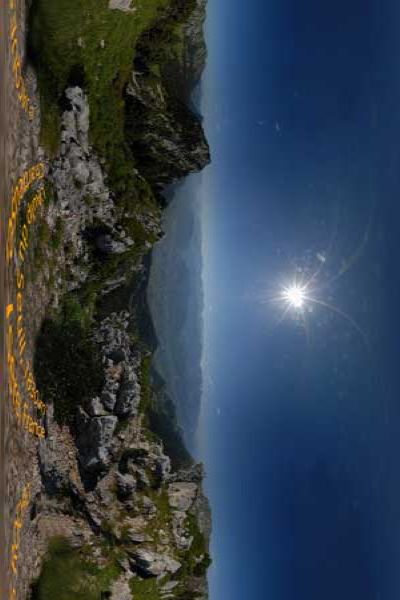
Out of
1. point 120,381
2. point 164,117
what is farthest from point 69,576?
point 164,117

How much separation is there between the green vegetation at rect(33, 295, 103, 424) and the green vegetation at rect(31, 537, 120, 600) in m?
4.45

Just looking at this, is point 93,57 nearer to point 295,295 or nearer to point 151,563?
point 295,295

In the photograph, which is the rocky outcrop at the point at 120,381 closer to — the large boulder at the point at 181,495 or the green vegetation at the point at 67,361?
the large boulder at the point at 181,495

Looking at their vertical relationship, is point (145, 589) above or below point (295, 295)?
below

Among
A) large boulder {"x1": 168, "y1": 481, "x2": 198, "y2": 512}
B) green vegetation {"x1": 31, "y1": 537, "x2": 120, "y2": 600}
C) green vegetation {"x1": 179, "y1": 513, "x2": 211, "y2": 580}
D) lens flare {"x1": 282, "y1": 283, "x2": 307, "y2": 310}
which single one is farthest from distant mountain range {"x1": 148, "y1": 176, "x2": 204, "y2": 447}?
green vegetation {"x1": 31, "y1": 537, "x2": 120, "y2": 600}

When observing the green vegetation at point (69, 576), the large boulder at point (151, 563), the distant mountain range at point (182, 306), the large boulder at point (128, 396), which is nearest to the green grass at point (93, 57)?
the distant mountain range at point (182, 306)

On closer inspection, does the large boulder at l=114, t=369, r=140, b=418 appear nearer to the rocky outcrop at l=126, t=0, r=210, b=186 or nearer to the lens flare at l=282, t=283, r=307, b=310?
the lens flare at l=282, t=283, r=307, b=310

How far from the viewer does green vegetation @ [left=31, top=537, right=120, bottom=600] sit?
22062mm

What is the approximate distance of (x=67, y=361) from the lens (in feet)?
83.0

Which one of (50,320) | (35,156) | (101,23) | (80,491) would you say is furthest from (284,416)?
(101,23)

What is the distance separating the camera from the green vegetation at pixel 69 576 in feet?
72.4

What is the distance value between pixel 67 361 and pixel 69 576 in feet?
23.8

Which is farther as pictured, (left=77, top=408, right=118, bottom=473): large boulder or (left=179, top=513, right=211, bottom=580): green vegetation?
(left=179, top=513, right=211, bottom=580): green vegetation

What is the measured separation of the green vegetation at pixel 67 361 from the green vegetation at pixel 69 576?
175 inches
